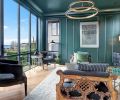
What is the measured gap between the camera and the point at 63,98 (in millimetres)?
2676

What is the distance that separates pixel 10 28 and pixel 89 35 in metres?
4.65

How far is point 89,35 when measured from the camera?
8.99 meters

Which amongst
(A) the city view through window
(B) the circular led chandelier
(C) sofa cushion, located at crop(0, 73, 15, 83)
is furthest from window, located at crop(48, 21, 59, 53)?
(C) sofa cushion, located at crop(0, 73, 15, 83)

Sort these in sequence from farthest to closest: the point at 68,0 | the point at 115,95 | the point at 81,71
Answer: the point at 68,0 < the point at 81,71 < the point at 115,95

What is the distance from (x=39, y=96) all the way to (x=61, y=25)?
625cm

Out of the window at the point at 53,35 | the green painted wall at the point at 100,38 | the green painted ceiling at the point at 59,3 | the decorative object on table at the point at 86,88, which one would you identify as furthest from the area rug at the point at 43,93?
the window at the point at 53,35

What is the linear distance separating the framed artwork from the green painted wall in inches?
6.8

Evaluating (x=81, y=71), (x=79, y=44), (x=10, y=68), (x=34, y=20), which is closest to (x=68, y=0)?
(x=34, y=20)

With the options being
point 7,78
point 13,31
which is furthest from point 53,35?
point 7,78

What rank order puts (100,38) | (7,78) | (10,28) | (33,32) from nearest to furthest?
(7,78) < (10,28) < (33,32) < (100,38)

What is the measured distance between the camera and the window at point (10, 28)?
17.8 feet

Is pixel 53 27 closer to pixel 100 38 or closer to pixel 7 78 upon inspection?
pixel 100 38

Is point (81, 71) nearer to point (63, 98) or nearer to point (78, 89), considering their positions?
point (78, 89)

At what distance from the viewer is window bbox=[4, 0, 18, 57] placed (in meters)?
5.43
